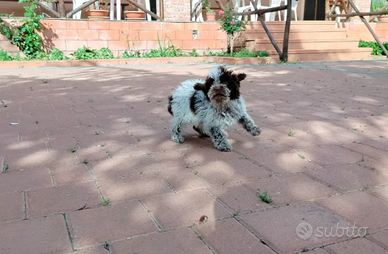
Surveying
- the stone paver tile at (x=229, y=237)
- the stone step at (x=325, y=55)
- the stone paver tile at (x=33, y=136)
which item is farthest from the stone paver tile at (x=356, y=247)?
the stone step at (x=325, y=55)

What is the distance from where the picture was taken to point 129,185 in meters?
2.47

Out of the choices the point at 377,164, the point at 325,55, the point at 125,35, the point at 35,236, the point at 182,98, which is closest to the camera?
the point at 35,236

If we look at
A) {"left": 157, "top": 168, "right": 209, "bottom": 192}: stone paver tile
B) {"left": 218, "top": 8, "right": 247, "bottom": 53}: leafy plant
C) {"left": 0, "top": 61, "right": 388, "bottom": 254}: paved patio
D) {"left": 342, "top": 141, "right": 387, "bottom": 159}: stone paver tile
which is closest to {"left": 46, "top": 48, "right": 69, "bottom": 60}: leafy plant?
{"left": 218, "top": 8, "right": 247, "bottom": 53}: leafy plant

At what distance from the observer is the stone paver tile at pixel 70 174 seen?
255 cm

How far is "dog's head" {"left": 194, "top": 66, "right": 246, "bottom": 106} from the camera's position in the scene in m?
2.99

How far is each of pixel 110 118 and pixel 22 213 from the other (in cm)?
239

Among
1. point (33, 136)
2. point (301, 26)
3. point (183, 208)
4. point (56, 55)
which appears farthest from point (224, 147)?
point (301, 26)

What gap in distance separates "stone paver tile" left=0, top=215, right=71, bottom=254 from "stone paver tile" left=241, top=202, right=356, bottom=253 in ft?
3.13

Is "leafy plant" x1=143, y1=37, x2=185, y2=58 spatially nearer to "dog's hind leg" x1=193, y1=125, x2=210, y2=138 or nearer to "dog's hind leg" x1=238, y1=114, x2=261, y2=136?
"dog's hind leg" x1=193, y1=125, x2=210, y2=138

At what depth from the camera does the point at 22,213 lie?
209cm

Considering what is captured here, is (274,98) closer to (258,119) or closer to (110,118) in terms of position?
(258,119)

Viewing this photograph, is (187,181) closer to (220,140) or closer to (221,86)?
(220,140)

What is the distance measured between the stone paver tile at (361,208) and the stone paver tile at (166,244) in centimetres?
85

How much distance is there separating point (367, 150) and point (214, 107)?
1365mm
